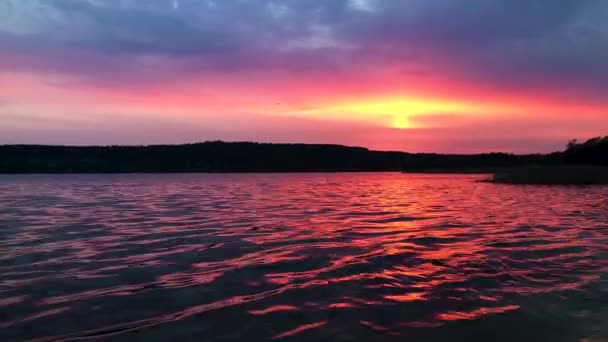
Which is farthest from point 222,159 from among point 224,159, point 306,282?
point 306,282

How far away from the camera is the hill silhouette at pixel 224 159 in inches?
5920

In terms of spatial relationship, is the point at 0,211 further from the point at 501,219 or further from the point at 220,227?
the point at 501,219

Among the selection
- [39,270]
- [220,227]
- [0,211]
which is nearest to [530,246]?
[220,227]

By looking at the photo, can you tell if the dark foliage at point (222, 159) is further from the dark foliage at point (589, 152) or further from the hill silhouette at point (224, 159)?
the dark foliage at point (589, 152)

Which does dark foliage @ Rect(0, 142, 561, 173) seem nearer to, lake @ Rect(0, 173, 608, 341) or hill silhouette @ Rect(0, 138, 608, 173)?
hill silhouette @ Rect(0, 138, 608, 173)

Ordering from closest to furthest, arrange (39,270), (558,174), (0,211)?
(39,270), (0,211), (558,174)

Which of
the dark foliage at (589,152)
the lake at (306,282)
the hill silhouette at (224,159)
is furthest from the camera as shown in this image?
the hill silhouette at (224,159)

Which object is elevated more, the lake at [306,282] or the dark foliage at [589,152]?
the dark foliage at [589,152]

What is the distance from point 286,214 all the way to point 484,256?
11.5m

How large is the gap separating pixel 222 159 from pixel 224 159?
2.54 ft

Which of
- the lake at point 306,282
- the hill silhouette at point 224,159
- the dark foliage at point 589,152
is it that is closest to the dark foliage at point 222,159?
the hill silhouette at point 224,159

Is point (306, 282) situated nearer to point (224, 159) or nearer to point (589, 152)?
point (589, 152)

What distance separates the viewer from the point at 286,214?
70.4ft

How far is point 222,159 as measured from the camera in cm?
17175
